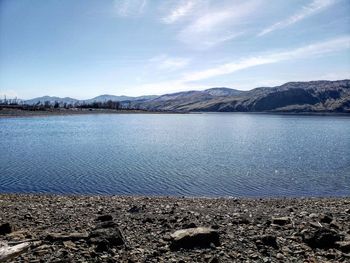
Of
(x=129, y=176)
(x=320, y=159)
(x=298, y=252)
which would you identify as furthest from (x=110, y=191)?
(x=320, y=159)

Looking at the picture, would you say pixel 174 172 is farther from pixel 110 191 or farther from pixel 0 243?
pixel 0 243

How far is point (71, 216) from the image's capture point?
18.8 metres

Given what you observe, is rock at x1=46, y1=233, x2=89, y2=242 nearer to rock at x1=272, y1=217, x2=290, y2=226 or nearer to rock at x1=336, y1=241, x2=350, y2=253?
rock at x1=272, y1=217, x2=290, y2=226

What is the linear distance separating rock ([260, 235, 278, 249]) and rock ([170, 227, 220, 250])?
1813 millimetres

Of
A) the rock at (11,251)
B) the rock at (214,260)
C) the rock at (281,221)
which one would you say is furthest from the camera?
the rock at (281,221)

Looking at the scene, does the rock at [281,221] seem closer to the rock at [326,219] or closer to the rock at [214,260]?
the rock at [326,219]

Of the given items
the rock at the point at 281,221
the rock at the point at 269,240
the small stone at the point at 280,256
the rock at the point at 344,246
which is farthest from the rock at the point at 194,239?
the rock at the point at 344,246

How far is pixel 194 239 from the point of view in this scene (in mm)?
13594

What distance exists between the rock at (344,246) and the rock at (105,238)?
321 inches

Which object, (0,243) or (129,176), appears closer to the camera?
(0,243)

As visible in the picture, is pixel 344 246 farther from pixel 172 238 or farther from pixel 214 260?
pixel 172 238

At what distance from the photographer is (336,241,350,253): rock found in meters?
13.1

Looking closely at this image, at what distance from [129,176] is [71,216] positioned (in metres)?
21.4

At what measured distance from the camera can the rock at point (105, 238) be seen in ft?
42.2
